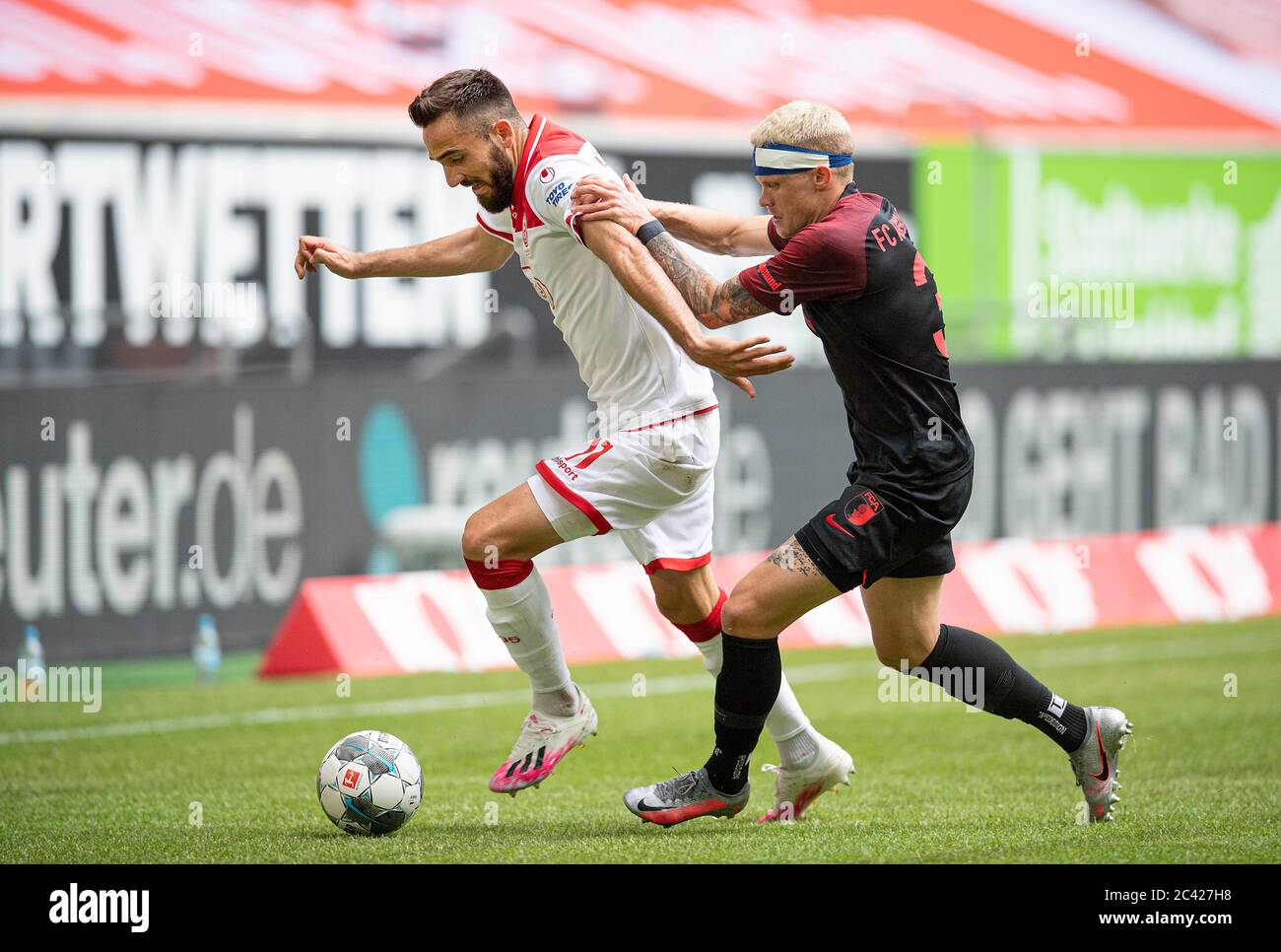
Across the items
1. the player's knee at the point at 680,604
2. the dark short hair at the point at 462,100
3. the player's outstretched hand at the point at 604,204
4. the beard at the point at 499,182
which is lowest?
the player's knee at the point at 680,604

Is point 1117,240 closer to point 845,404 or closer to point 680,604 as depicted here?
point 680,604

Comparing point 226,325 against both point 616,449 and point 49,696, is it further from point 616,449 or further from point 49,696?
point 616,449

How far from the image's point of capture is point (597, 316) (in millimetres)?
6113

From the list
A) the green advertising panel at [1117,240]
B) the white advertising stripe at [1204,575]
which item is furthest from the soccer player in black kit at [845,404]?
the green advertising panel at [1117,240]

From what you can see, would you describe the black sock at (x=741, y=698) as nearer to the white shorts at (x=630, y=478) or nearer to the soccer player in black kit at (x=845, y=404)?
the soccer player in black kit at (x=845, y=404)

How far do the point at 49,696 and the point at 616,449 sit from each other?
574 cm

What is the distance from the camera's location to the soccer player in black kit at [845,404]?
18.2 feet

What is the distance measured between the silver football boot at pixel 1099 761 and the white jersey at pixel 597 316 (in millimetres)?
1717

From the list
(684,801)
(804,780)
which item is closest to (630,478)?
(684,801)

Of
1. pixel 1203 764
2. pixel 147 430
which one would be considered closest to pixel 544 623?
pixel 1203 764

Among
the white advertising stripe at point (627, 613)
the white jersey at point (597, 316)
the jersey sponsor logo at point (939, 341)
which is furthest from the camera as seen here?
the white advertising stripe at point (627, 613)

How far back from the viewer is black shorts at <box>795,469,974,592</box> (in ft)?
18.3

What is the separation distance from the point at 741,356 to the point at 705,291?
1.18 ft

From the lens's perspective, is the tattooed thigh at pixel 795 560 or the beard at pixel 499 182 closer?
the tattooed thigh at pixel 795 560
